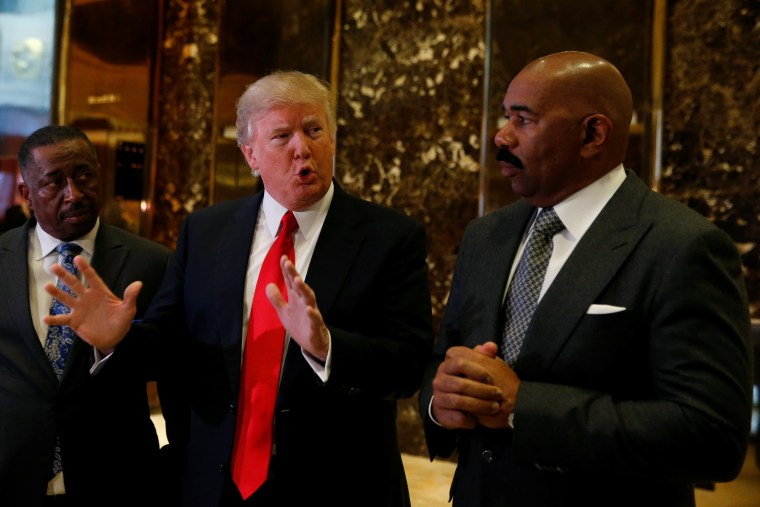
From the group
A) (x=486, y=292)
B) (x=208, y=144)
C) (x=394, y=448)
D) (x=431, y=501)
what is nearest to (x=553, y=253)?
(x=486, y=292)

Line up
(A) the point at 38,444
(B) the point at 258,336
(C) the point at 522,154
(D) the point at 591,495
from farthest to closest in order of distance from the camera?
(A) the point at 38,444 < (B) the point at 258,336 < (C) the point at 522,154 < (D) the point at 591,495

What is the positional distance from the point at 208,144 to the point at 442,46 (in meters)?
1.61

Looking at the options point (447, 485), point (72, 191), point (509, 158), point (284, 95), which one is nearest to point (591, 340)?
point (509, 158)

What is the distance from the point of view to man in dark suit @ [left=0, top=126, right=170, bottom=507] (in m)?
2.11

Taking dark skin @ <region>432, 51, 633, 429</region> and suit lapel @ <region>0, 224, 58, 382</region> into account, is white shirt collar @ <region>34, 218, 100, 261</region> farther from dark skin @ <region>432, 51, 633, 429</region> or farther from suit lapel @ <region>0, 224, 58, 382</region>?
dark skin @ <region>432, 51, 633, 429</region>

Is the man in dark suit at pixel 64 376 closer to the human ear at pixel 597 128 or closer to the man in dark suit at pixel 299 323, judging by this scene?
the man in dark suit at pixel 299 323

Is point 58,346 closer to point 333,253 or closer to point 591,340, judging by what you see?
point 333,253

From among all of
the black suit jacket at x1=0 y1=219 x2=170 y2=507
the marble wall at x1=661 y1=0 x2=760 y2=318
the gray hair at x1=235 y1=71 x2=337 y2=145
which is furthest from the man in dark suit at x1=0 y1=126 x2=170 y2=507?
the marble wall at x1=661 y1=0 x2=760 y2=318

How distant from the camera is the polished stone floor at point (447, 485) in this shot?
349 centimetres

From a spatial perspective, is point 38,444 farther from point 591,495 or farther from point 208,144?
point 208,144

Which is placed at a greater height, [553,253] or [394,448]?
[553,253]

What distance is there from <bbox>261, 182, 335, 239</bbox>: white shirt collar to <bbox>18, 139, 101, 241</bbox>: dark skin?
595mm

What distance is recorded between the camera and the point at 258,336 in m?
1.95

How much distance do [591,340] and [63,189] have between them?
1615mm
